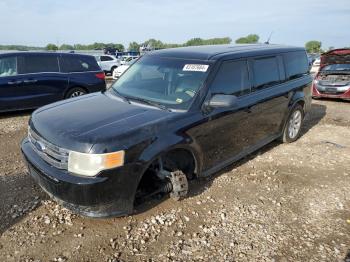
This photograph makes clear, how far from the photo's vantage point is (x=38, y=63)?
333 inches

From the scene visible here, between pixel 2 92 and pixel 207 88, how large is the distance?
19.2 ft

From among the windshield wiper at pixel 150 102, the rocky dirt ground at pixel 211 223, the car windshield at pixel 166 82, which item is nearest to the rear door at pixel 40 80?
the rocky dirt ground at pixel 211 223

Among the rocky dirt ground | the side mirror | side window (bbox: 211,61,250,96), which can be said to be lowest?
the rocky dirt ground

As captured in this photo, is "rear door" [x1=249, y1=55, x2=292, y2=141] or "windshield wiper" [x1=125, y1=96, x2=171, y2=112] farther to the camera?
"rear door" [x1=249, y1=55, x2=292, y2=141]

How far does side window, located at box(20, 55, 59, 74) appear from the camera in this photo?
8.24m

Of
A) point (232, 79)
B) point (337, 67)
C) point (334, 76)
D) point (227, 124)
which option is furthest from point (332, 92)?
point (227, 124)

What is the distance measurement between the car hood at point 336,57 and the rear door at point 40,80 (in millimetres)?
8842

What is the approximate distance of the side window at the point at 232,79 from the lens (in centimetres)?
417

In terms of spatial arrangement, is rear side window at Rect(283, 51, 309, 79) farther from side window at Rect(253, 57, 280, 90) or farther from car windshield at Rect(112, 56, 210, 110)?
car windshield at Rect(112, 56, 210, 110)

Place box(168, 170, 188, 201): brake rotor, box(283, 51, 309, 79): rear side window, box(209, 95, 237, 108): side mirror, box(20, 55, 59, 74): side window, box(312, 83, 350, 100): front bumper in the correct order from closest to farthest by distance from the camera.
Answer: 1. box(168, 170, 188, 201): brake rotor
2. box(209, 95, 237, 108): side mirror
3. box(283, 51, 309, 79): rear side window
4. box(20, 55, 59, 74): side window
5. box(312, 83, 350, 100): front bumper

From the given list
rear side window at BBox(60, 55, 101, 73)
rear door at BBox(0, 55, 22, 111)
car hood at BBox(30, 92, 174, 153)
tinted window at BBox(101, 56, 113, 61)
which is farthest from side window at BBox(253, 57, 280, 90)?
tinted window at BBox(101, 56, 113, 61)

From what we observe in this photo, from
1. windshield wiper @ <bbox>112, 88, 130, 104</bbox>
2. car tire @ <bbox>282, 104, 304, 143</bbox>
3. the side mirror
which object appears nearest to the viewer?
the side mirror

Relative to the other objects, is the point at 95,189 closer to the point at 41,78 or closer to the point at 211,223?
the point at 211,223

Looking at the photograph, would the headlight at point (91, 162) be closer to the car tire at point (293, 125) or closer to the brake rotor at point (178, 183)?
the brake rotor at point (178, 183)
